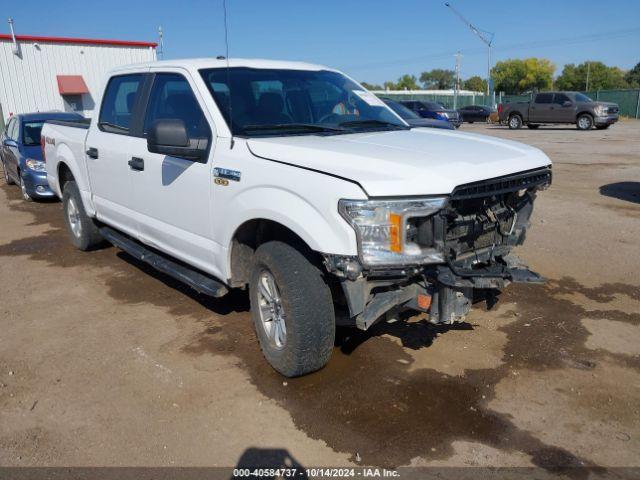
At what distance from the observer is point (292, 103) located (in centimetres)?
449

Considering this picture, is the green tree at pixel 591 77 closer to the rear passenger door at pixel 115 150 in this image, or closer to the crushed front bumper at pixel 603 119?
the crushed front bumper at pixel 603 119

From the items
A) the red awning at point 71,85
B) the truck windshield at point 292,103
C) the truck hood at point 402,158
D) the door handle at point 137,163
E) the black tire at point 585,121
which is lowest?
the black tire at point 585,121

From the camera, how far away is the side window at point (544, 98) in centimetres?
2805

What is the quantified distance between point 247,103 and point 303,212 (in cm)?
134

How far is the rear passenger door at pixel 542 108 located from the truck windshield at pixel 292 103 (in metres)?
26.0

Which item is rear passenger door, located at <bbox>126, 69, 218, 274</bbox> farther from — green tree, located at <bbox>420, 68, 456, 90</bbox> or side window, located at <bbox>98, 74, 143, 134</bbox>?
green tree, located at <bbox>420, 68, 456, 90</bbox>

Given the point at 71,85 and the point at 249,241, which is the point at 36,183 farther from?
the point at 71,85

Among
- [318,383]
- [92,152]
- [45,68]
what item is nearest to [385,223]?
[318,383]

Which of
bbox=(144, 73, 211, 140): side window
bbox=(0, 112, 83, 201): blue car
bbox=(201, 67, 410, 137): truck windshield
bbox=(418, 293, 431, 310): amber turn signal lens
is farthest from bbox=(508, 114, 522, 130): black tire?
bbox=(418, 293, 431, 310): amber turn signal lens

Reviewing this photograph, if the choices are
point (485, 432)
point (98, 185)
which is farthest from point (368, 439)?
point (98, 185)

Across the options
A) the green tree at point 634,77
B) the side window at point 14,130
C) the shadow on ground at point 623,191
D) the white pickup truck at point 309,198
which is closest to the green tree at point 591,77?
the green tree at point 634,77

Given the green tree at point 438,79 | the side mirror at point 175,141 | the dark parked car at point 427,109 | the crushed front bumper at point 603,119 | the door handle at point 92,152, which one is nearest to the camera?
the side mirror at point 175,141

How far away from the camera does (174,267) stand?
474 centimetres

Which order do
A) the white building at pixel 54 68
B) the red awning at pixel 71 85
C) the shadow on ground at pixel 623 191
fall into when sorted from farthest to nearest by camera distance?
the red awning at pixel 71 85 → the white building at pixel 54 68 → the shadow on ground at pixel 623 191
